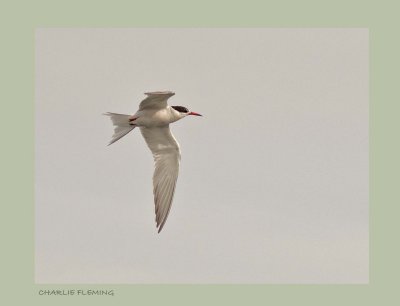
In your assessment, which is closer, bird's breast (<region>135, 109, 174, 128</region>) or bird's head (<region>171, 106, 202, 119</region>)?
bird's breast (<region>135, 109, 174, 128</region>)

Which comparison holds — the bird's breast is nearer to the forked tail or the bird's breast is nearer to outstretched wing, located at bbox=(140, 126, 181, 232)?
the forked tail

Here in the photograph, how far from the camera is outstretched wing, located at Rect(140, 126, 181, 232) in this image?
16453 mm

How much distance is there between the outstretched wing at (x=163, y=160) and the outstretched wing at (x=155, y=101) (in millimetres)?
965

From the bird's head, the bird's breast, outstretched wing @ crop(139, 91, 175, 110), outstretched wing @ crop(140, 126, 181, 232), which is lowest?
outstretched wing @ crop(140, 126, 181, 232)

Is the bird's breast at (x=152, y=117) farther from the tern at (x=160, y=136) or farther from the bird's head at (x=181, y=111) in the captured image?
the bird's head at (x=181, y=111)

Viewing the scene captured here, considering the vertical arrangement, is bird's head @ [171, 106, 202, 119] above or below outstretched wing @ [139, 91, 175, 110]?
below

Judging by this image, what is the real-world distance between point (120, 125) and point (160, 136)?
1.12 meters

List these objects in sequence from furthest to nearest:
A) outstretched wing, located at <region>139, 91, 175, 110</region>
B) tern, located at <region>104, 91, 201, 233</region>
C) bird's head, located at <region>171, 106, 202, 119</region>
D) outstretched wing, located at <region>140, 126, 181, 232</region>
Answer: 1. outstretched wing, located at <region>140, 126, 181, 232</region>
2. bird's head, located at <region>171, 106, 202, 119</region>
3. tern, located at <region>104, 91, 201, 233</region>
4. outstretched wing, located at <region>139, 91, 175, 110</region>

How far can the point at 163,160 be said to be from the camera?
55.7ft

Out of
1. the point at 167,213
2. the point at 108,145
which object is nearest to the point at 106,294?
the point at 167,213

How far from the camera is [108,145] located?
1580 cm

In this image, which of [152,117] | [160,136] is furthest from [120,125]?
[160,136]

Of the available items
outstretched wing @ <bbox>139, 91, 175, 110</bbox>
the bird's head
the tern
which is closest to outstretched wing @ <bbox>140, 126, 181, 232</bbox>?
the tern

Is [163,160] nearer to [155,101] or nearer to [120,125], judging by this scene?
[120,125]
